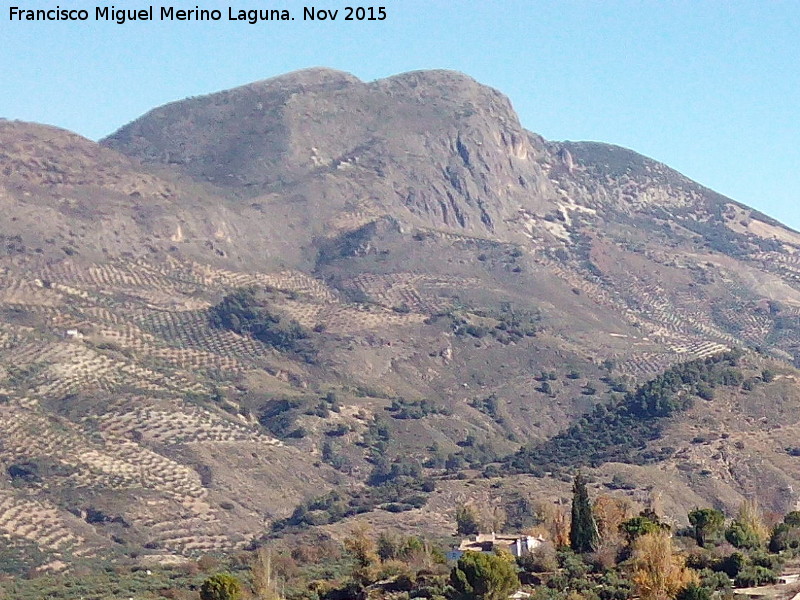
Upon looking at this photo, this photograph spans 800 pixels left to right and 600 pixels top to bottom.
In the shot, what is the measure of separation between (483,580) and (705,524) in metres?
23.0

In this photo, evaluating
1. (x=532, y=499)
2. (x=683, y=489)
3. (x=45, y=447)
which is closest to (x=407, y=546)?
(x=532, y=499)

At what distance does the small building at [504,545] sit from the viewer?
86.2m

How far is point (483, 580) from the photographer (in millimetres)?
67438

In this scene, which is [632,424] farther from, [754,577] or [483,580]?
[483,580]

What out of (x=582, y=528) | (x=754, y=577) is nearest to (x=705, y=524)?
(x=582, y=528)

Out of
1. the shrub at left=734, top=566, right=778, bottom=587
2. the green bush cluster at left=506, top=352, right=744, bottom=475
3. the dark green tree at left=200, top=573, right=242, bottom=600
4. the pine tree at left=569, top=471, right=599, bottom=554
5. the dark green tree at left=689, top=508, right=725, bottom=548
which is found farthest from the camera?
the green bush cluster at left=506, top=352, right=744, bottom=475

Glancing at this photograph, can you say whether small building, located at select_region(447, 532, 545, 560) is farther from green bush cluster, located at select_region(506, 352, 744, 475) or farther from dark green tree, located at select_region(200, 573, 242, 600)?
green bush cluster, located at select_region(506, 352, 744, 475)

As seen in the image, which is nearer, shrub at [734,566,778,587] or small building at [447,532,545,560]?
shrub at [734,566,778,587]

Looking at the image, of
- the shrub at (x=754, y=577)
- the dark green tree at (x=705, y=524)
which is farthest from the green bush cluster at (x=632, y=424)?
the shrub at (x=754, y=577)

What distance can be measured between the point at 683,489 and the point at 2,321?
86944 mm

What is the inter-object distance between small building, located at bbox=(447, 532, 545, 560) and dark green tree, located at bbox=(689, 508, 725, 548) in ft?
25.0

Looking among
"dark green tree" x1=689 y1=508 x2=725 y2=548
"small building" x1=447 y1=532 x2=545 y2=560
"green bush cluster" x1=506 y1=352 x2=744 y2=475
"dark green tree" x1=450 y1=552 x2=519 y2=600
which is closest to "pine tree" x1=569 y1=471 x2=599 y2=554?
"small building" x1=447 y1=532 x2=545 y2=560

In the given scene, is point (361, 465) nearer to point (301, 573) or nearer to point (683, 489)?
point (683, 489)

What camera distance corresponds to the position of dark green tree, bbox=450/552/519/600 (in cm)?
6712
